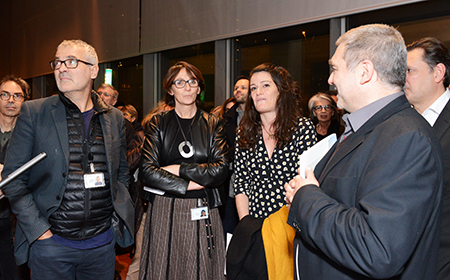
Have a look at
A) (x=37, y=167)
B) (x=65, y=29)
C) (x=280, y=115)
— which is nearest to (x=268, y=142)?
(x=280, y=115)

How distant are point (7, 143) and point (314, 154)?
2.64 meters

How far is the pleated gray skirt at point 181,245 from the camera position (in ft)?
7.54

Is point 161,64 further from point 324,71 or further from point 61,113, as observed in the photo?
point 61,113

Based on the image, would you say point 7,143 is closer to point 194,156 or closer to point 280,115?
point 194,156

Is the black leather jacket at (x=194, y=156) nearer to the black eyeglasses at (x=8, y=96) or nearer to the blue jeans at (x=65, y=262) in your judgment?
the blue jeans at (x=65, y=262)

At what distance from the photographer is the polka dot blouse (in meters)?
2.09

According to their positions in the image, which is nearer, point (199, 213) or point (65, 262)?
point (65, 262)

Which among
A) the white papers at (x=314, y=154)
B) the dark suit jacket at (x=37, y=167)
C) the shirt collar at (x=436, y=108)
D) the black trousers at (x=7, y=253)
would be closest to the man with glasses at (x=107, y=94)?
the black trousers at (x=7, y=253)

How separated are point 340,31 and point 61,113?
3607mm

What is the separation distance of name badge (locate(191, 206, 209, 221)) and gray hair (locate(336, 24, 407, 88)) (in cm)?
154

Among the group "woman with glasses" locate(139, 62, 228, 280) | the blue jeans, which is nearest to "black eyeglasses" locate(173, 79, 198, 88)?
"woman with glasses" locate(139, 62, 228, 280)

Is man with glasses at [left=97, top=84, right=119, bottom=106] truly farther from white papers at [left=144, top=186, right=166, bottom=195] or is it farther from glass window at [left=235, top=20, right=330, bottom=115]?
white papers at [left=144, top=186, right=166, bottom=195]

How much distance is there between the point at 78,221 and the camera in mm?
1887

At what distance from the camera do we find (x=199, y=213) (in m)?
2.32
